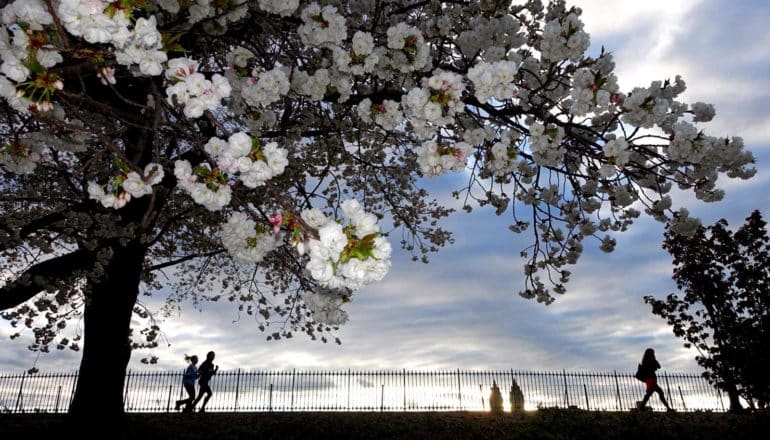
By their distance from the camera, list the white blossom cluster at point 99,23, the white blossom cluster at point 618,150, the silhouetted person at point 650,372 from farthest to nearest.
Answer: the silhouetted person at point 650,372 → the white blossom cluster at point 618,150 → the white blossom cluster at point 99,23

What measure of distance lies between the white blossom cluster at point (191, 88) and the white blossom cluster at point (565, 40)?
263 centimetres

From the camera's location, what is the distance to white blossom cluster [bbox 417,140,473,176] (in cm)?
379

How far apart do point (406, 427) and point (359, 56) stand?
8790 mm

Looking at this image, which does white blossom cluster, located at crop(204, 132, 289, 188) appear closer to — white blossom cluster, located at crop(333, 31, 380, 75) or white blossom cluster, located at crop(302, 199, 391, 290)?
white blossom cluster, located at crop(302, 199, 391, 290)

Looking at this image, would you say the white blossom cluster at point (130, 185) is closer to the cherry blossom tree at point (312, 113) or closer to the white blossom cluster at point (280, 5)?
the cherry blossom tree at point (312, 113)

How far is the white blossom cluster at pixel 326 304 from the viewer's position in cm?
351

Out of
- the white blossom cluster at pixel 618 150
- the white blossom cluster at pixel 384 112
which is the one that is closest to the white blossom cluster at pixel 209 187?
the white blossom cluster at pixel 384 112

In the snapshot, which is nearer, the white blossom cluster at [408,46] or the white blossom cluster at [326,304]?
the white blossom cluster at [326,304]

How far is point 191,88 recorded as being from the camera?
113 inches

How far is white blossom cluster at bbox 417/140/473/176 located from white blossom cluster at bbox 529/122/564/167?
0.96m

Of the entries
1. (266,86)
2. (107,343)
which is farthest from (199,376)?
(266,86)

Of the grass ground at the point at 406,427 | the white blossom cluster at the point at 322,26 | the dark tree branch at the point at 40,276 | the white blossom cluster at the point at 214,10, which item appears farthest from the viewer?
the grass ground at the point at 406,427

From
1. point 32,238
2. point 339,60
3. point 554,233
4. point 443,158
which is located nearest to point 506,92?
point 443,158

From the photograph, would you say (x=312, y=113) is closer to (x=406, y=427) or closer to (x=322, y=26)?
(x=322, y=26)
